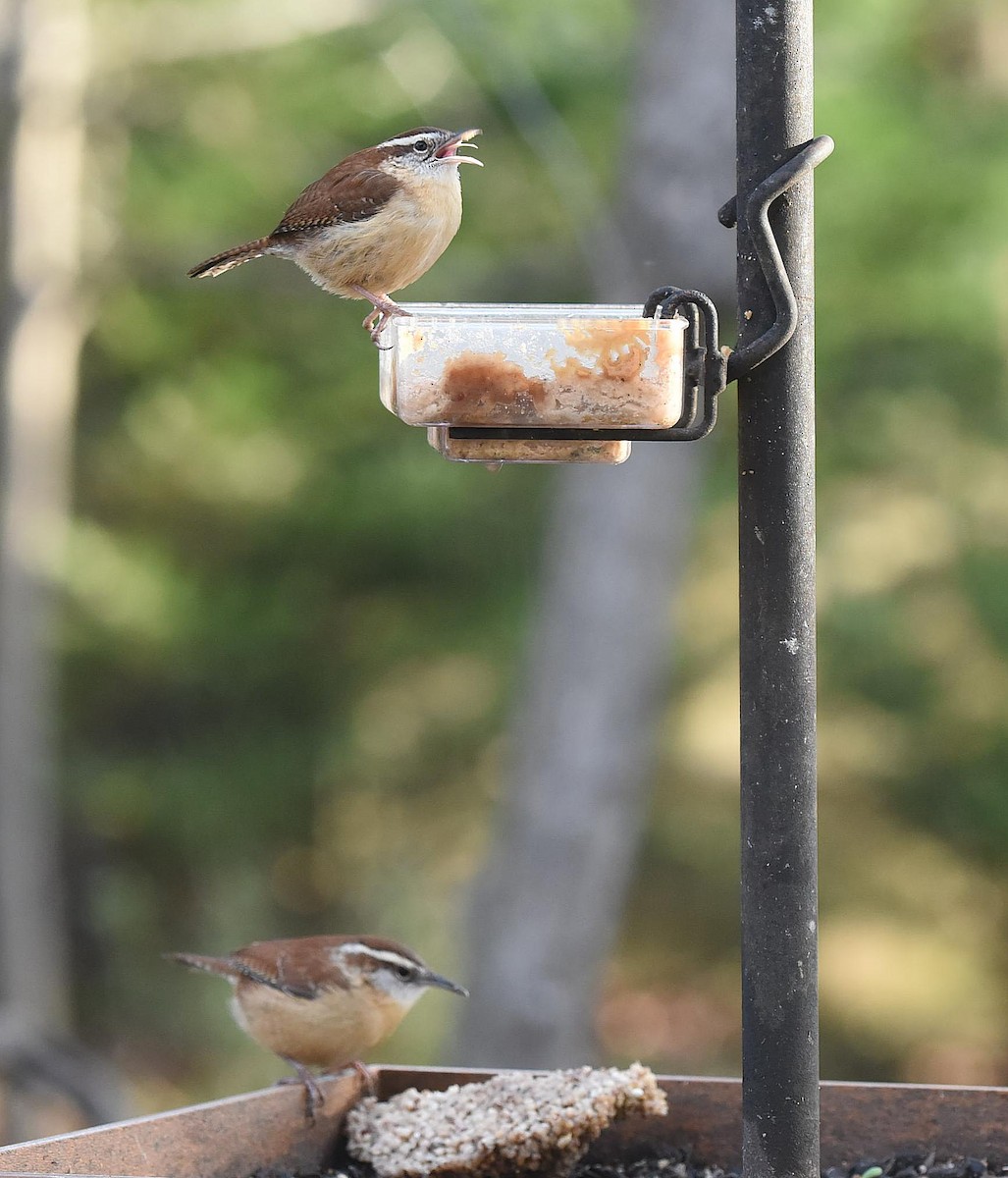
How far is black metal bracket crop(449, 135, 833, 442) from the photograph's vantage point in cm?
222

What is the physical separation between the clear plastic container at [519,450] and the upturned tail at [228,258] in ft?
3.46

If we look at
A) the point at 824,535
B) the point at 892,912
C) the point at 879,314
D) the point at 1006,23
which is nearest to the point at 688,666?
the point at 824,535

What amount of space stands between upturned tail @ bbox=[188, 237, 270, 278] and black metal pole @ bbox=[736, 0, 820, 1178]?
131cm

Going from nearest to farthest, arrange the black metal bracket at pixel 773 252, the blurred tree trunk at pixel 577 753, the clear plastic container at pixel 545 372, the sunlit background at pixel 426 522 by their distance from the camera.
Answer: the clear plastic container at pixel 545 372 < the black metal bracket at pixel 773 252 < the blurred tree trunk at pixel 577 753 < the sunlit background at pixel 426 522

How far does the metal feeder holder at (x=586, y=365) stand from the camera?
2.12 metres

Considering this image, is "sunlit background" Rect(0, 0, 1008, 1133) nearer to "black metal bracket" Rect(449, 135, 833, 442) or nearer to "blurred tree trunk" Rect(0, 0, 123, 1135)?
"blurred tree trunk" Rect(0, 0, 123, 1135)

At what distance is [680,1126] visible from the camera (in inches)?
107

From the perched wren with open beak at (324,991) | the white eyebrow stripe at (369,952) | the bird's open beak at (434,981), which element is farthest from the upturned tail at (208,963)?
the bird's open beak at (434,981)

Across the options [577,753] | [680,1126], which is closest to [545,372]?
[680,1126]

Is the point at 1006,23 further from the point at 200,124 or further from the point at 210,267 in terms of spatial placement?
the point at 210,267

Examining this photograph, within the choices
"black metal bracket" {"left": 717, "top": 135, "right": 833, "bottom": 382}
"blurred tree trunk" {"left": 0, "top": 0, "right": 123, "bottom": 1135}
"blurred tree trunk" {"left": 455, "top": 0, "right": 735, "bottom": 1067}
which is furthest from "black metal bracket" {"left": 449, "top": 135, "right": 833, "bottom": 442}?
"blurred tree trunk" {"left": 0, "top": 0, "right": 123, "bottom": 1135}

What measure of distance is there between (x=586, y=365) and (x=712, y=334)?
21 centimetres

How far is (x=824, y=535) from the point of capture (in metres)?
9.70

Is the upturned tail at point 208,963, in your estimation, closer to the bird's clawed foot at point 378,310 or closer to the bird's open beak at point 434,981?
the bird's open beak at point 434,981
